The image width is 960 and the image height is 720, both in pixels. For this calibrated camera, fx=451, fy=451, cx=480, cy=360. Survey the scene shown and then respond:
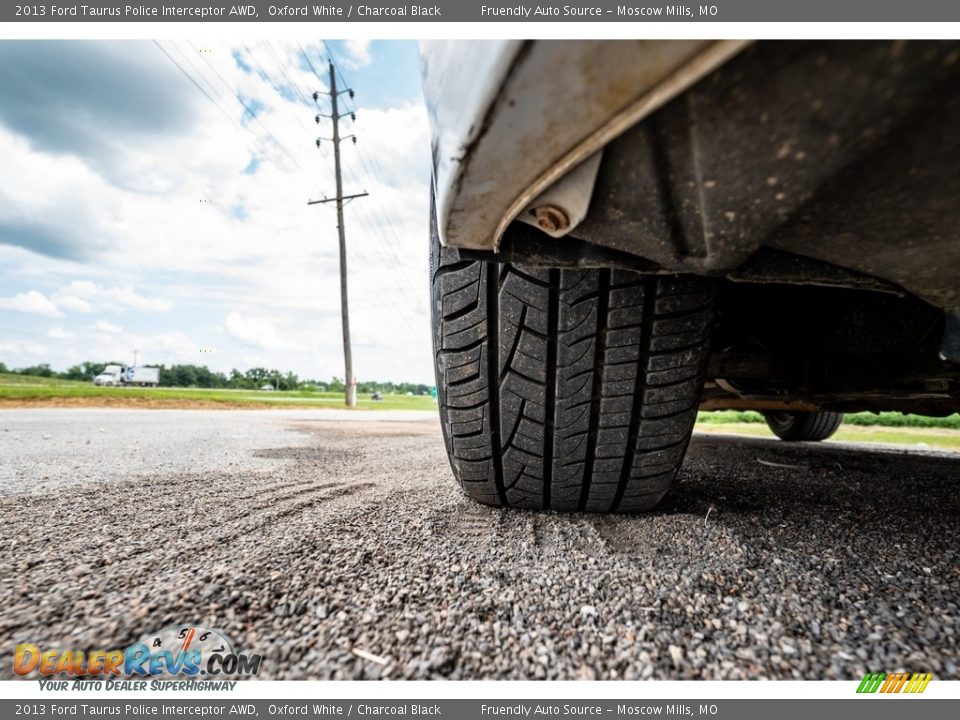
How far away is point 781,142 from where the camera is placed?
0.41m

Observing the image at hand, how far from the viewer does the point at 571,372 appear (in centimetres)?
98

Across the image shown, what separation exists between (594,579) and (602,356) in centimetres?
43

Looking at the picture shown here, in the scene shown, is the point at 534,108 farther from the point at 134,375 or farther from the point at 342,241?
the point at 134,375

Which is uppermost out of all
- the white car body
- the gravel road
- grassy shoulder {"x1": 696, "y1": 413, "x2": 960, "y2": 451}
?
the white car body

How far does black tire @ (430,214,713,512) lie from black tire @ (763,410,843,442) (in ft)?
11.4

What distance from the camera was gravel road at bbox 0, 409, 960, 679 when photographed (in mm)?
591

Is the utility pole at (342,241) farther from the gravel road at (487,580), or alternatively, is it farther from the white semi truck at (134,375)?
the white semi truck at (134,375)

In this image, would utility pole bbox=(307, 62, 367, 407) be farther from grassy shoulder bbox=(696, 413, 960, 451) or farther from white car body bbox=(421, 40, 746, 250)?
white car body bbox=(421, 40, 746, 250)

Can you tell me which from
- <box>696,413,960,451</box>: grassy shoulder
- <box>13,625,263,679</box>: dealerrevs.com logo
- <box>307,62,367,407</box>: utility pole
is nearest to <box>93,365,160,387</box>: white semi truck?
<box>307,62,367,407</box>: utility pole

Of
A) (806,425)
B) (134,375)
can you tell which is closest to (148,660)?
(806,425)

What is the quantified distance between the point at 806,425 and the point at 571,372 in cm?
388

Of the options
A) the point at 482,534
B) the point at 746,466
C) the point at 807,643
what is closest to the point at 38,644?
the point at 482,534

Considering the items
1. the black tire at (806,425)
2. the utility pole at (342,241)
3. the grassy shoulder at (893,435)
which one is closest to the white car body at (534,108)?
the black tire at (806,425)

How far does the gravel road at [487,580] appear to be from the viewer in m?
0.59
